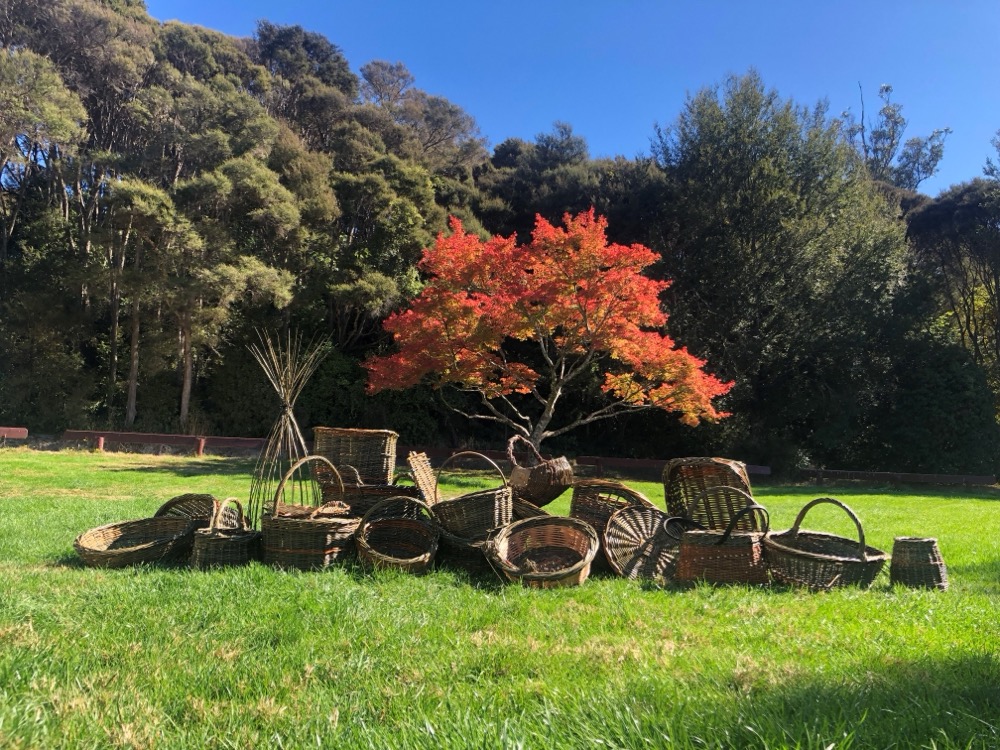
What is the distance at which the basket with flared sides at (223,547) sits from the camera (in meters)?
4.01

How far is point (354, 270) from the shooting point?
16672 mm

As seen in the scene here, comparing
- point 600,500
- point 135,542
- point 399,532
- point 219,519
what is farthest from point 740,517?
point 135,542

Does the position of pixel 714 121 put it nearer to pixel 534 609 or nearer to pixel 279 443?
pixel 279 443

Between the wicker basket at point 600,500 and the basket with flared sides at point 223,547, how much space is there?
88.1 inches

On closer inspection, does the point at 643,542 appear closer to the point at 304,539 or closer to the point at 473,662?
the point at 304,539

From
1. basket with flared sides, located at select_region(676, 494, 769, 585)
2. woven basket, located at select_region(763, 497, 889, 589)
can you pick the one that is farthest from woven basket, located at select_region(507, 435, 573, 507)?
woven basket, located at select_region(763, 497, 889, 589)

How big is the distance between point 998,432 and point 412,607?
17.7 m

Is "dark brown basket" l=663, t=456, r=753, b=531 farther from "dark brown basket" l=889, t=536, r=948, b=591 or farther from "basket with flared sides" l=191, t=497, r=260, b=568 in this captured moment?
"basket with flared sides" l=191, t=497, r=260, b=568

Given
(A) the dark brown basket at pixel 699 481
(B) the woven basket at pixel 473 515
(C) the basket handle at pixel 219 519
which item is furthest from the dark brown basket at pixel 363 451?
(A) the dark brown basket at pixel 699 481

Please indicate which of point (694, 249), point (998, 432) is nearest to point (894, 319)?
point (998, 432)

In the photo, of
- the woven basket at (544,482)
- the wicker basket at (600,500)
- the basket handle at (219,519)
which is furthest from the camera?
the woven basket at (544,482)

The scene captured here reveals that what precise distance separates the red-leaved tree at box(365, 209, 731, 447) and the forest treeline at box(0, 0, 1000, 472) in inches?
180

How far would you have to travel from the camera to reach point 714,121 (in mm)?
17141

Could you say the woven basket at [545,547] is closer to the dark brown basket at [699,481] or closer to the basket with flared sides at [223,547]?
the dark brown basket at [699,481]
